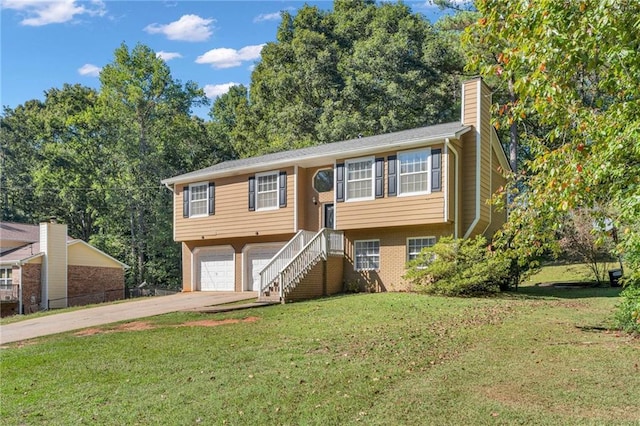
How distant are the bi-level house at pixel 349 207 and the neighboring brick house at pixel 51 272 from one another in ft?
32.7

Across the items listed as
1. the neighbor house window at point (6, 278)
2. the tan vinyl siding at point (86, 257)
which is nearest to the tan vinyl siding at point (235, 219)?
the tan vinyl siding at point (86, 257)

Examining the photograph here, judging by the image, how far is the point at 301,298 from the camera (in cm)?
1614

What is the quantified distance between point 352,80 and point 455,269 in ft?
64.2

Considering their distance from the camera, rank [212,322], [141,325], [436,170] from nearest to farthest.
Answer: [212,322], [141,325], [436,170]

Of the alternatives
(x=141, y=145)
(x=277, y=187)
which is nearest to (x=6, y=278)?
(x=141, y=145)

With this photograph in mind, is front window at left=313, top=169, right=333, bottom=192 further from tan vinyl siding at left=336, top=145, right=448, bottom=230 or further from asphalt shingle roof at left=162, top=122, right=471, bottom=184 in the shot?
tan vinyl siding at left=336, top=145, right=448, bottom=230

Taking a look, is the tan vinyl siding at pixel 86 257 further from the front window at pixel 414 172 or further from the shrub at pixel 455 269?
the shrub at pixel 455 269

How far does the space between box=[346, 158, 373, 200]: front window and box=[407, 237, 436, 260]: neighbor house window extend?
2.12m

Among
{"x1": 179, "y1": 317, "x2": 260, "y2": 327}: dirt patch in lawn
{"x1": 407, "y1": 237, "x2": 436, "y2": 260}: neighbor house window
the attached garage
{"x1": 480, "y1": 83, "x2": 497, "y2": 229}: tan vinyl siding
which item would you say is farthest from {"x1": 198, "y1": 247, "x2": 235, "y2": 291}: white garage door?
{"x1": 480, "y1": 83, "x2": 497, "y2": 229}: tan vinyl siding

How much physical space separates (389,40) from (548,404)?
2968 cm

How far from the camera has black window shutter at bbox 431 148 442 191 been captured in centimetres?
1598

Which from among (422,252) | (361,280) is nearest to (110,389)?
(422,252)

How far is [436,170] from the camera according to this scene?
52.6 feet

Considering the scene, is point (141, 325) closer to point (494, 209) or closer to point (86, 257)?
point (494, 209)
